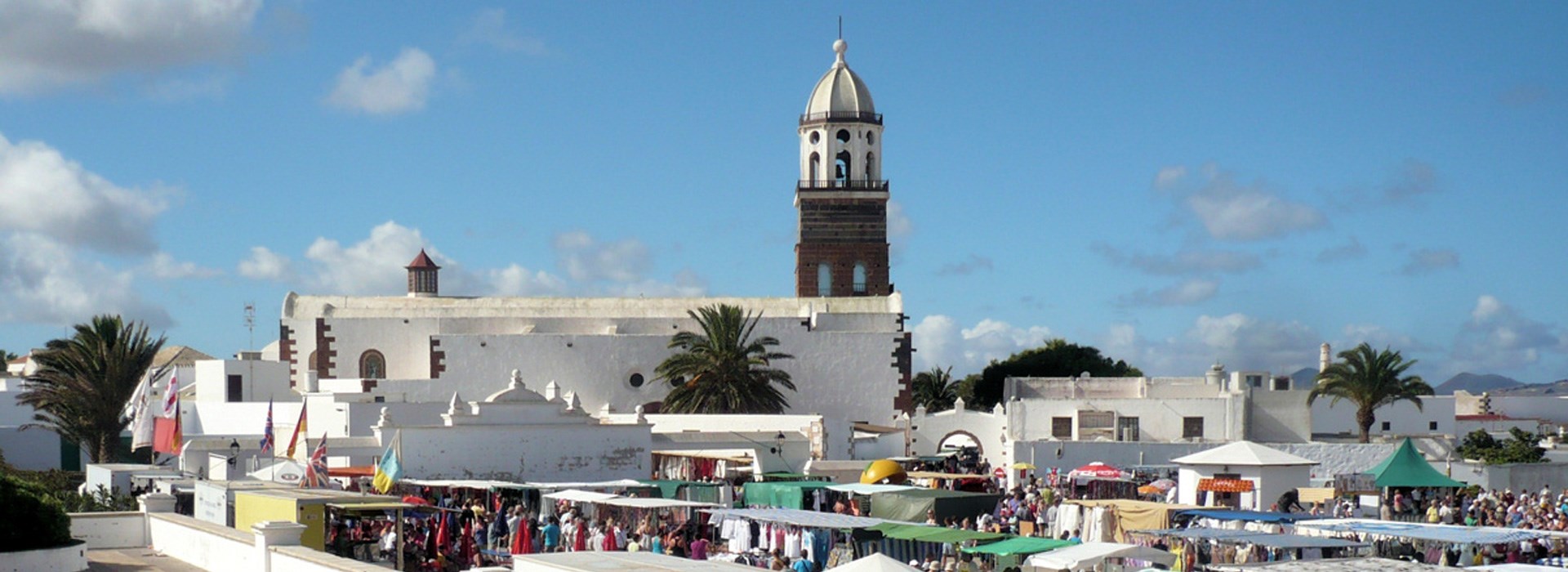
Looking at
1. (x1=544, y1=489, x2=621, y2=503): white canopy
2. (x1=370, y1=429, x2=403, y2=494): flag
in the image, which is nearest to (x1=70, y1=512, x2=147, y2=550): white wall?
(x1=370, y1=429, x2=403, y2=494): flag

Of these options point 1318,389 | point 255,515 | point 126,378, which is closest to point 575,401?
point 126,378

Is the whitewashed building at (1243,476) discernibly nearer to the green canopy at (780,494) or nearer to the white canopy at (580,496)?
the green canopy at (780,494)

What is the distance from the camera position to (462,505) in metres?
30.5

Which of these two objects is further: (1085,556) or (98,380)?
(98,380)

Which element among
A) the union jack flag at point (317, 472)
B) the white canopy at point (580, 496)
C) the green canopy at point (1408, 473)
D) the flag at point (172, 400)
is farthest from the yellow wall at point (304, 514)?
the green canopy at point (1408, 473)

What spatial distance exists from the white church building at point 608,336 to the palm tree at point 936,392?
12157mm

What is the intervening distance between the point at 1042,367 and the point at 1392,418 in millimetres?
15388

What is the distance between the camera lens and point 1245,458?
32.1m

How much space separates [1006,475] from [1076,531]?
44.7ft

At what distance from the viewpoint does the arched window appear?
52.4 m

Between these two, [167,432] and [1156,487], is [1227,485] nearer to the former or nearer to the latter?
[1156,487]

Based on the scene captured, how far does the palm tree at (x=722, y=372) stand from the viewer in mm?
49406

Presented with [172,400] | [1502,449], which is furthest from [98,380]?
[1502,449]

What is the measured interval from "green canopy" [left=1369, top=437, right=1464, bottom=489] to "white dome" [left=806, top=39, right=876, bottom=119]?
26.5 m
